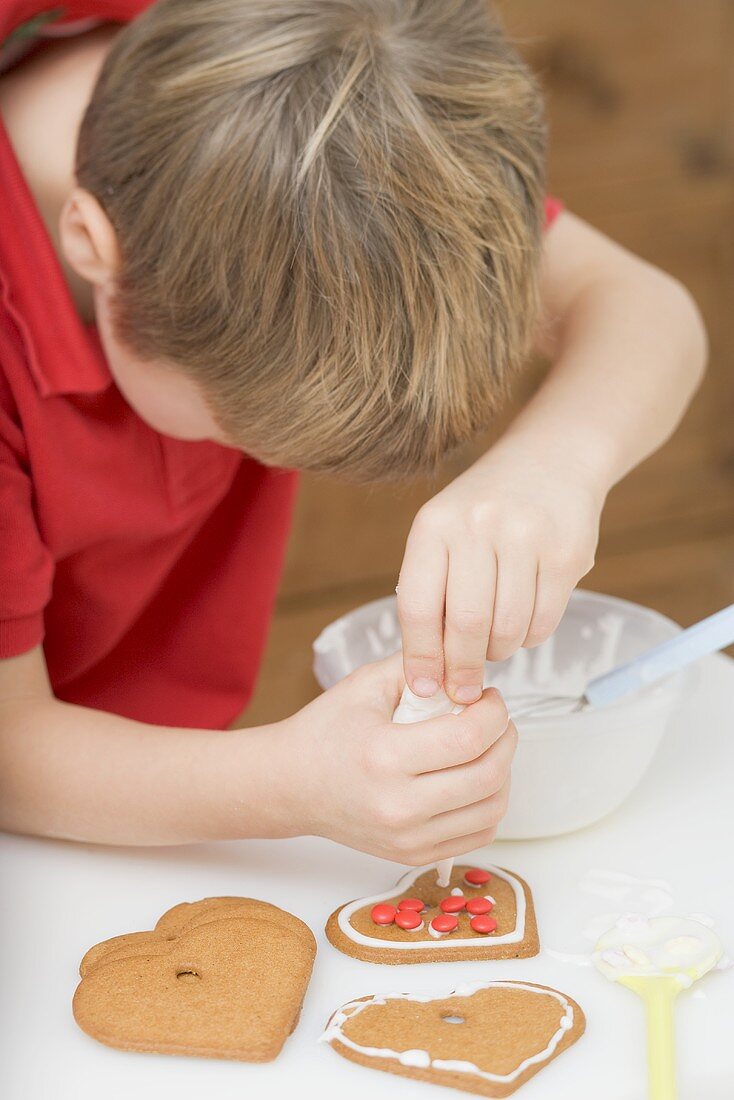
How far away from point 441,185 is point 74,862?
1.35 feet

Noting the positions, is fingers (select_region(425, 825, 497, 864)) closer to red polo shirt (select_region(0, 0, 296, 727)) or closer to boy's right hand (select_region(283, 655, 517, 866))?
boy's right hand (select_region(283, 655, 517, 866))

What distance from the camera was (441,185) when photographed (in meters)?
0.63

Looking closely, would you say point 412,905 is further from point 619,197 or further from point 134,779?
point 619,197

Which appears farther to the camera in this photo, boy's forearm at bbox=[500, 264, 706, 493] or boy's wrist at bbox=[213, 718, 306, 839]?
boy's forearm at bbox=[500, 264, 706, 493]

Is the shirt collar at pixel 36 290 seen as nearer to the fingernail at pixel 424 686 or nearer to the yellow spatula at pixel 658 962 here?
the fingernail at pixel 424 686

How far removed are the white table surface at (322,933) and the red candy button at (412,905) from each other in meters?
0.03

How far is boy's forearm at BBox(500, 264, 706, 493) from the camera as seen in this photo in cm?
78

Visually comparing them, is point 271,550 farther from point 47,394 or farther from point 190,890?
point 190,890

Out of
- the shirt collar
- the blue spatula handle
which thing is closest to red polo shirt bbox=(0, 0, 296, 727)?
the shirt collar

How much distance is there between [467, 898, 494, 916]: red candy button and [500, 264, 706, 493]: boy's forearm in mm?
→ 250

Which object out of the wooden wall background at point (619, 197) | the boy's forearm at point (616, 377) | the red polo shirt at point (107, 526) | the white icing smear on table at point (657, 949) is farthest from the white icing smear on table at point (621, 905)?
the wooden wall background at point (619, 197)

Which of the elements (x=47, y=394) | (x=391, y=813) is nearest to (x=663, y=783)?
(x=391, y=813)

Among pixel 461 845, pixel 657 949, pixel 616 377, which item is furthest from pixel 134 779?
pixel 616 377

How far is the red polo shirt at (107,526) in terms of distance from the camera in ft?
2.60
